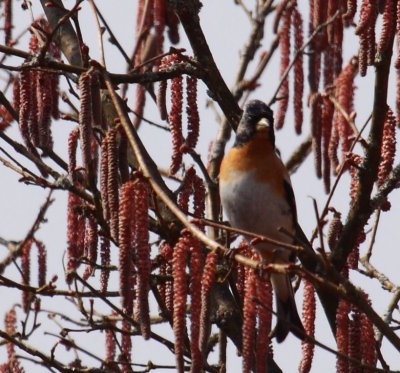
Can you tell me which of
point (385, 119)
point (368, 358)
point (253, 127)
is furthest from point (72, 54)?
point (368, 358)

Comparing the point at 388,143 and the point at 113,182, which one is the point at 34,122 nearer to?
the point at 113,182

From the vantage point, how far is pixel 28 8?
456 cm

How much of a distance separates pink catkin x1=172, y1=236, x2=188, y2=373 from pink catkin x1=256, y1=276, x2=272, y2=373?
0.73 ft

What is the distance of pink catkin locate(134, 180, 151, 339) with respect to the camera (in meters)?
2.73

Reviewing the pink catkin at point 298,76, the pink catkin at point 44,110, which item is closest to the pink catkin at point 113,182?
the pink catkin at point 44,110

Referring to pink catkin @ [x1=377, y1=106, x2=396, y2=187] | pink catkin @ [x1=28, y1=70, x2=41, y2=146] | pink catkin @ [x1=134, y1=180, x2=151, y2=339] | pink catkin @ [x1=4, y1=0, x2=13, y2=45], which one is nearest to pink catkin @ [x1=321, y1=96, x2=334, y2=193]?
pink catkin @ [x1=377, y1=106, x2=396, y2=187]

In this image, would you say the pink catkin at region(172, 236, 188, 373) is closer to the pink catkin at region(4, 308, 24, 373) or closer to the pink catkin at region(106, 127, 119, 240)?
the pink catkin at region(106, 127, 119, 240)

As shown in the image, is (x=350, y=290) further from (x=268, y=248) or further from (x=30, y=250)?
(x=30, y=250)

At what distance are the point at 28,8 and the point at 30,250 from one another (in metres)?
1.24

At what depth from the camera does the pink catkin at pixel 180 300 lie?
2514mm

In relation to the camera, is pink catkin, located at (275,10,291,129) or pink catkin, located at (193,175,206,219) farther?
pink catkin, located at (275,10,291,129)

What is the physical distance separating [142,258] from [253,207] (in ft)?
6.57

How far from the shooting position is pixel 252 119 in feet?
16.6

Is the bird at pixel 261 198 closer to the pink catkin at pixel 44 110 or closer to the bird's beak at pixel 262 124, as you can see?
the bird's beak at pixel 262 124
